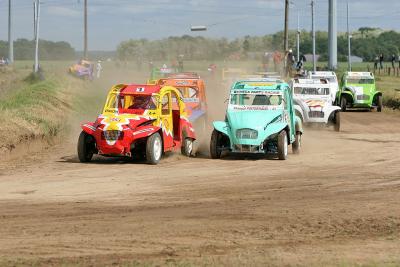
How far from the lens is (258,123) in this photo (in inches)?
622

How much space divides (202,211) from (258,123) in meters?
6.01

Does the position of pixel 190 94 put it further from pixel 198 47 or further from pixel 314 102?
pixel 198 47

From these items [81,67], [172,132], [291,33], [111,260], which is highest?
[291,33]

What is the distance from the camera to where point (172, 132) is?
53.4ft

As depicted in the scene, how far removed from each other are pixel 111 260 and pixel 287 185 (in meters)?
5.51

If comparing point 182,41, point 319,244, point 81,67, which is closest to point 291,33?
point 182,41

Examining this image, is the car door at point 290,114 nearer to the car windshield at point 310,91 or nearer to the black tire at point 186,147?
the black tire at point 186,147

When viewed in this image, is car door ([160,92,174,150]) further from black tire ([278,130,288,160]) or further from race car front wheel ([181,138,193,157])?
black tire ([278,130,288,160])

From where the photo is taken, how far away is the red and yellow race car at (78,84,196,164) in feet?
49.0

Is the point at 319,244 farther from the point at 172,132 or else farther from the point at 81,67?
the point at 81,67

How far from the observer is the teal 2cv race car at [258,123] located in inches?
617

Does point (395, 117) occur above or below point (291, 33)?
below

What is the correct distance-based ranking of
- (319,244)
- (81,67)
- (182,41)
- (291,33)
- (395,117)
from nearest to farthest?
(319,244), (395,117), (81,67), (182,41), (291,33)

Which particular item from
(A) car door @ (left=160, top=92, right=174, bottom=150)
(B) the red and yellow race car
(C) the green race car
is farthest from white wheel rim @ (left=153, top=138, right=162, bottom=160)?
(C) the green race car
